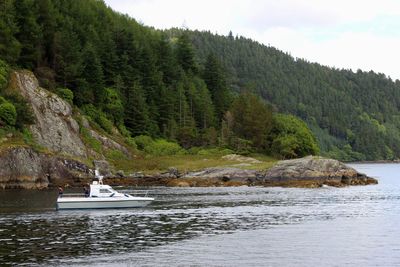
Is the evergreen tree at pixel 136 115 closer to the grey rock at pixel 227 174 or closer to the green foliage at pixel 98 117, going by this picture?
the green foliage at pixel 98 117

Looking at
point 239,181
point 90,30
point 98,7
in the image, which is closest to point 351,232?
→ point 239,181

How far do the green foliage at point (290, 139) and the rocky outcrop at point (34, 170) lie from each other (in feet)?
194

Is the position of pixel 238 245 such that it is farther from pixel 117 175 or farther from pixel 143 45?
pixel 143 45

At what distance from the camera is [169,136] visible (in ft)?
499

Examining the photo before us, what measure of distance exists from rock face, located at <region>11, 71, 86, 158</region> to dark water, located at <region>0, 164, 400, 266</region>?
34.3 metres

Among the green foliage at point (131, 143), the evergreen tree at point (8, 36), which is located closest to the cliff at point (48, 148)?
the evergreen tree at point (8, 36)

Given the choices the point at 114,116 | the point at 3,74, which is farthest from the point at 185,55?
the point at 3,74

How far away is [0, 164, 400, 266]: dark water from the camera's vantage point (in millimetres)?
38500

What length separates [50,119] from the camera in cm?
11744

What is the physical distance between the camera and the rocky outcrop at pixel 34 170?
9744cm

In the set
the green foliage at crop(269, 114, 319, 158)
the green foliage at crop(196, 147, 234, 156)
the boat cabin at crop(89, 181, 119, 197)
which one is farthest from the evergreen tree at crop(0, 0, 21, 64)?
the green foliage at crop(269, 114, 319, 158)

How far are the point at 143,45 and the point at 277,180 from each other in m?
71.6

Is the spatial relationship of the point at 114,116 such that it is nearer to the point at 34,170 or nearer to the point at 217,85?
the point at 34,170

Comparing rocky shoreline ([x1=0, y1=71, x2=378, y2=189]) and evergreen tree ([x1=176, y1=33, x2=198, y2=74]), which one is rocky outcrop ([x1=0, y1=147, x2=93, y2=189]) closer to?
rocky shoreline ([x1=0, y1=71, x2=378, y2=189])
